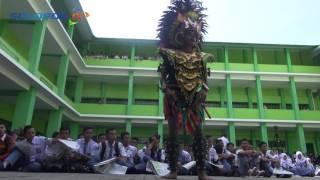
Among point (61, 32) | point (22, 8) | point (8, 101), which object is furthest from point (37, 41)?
point (8, 101)

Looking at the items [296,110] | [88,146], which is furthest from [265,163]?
[296,110]

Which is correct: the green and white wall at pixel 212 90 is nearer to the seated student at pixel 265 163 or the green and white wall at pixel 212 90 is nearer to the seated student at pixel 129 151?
the seated student at pixel 129 151

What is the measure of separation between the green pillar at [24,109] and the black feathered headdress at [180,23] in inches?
424

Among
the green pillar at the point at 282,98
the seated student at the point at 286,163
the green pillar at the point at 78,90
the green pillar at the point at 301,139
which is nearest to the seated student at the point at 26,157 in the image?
the seated student at the point at 286,163

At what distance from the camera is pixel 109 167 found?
6895 millimetres

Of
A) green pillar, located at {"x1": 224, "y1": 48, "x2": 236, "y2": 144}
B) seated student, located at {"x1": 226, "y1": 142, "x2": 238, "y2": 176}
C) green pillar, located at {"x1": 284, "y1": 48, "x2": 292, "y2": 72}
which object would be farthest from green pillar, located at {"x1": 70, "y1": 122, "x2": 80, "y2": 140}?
seated student, located at {"x1": 226, "y1": 142, "x2": 238, "y2": 176}

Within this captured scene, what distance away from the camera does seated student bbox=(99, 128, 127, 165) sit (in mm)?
7477

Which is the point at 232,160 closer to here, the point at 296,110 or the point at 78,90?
the point at 296,110

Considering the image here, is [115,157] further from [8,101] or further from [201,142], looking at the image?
[8,101]

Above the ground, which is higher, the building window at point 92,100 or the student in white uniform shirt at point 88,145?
the building window at point 92,100

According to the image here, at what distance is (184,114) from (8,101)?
16.1 meters

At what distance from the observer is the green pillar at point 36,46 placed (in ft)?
44.9

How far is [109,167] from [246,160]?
10.2 feet

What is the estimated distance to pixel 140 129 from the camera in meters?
24.2
